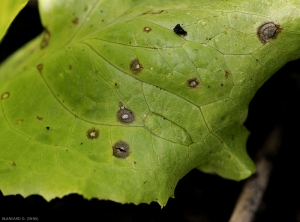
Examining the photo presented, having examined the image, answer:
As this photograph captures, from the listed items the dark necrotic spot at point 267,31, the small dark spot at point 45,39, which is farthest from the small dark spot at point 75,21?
the dark necrotic spot at point 267,31

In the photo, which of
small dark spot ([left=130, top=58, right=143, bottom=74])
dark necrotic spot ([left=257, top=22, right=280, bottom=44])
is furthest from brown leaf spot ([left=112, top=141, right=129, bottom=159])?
dark necrotic spot ([left=257, top=22, right=280, bottom=44])

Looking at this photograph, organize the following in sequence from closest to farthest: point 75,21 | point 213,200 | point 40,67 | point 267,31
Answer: point 267,31
point 40,67
point 75,21
point 213,200

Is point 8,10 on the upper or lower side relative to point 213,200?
upper

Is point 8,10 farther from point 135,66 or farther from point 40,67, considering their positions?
point 135,66

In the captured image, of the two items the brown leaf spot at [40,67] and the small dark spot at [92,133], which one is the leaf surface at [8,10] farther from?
the small dark spot at [92,133]

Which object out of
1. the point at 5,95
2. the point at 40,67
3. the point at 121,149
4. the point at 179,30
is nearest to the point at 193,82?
the point at 179,30

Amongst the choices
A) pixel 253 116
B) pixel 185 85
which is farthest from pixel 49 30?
pixel 253 116
